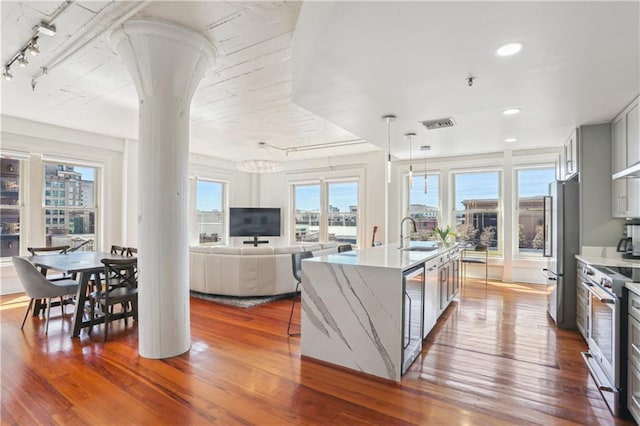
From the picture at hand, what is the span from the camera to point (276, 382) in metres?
2.51

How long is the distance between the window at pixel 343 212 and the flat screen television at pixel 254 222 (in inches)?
58.3

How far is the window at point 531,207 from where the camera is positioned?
6242 mm

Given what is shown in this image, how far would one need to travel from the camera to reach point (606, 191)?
3559 millimetres

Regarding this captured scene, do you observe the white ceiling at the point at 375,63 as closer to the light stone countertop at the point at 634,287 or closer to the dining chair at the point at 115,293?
the light stone countertop at the point at 634,287

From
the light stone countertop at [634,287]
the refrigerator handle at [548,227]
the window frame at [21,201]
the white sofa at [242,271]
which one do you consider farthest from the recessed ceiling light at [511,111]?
the window frame at [21,201]

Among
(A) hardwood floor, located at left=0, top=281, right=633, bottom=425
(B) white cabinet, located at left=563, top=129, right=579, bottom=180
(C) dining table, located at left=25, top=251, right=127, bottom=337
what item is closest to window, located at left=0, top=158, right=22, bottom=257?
(C) dining table, located at left=25, top=251, right=127, bottom=337

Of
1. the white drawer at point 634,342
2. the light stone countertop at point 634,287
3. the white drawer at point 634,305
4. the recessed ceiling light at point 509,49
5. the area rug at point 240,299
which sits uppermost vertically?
the recessed ceiling light at point 509,49

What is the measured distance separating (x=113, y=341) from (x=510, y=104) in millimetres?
4626

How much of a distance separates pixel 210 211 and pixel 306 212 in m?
2.48

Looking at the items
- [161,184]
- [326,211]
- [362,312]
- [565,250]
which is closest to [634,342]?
[362,312]

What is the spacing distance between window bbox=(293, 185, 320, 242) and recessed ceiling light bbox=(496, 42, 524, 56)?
6.60m

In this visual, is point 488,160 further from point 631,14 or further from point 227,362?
point 227,362

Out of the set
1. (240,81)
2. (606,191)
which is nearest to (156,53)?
(240,81)

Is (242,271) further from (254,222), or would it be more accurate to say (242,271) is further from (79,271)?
(254,222)
